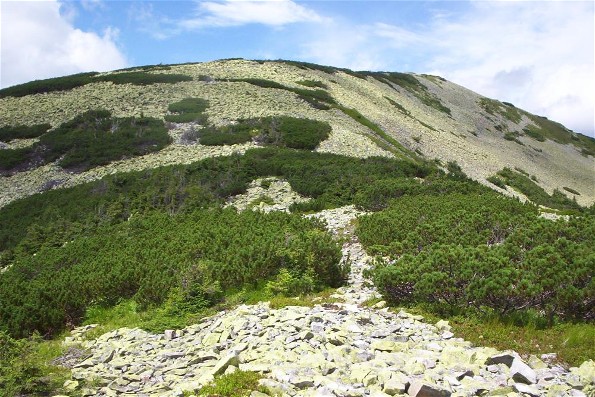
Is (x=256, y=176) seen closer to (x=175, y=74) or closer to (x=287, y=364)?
(x=287, y=364)

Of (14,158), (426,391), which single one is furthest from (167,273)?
(14,158)

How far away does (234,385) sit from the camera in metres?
7.57

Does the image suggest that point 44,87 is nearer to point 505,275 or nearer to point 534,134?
point 505,275

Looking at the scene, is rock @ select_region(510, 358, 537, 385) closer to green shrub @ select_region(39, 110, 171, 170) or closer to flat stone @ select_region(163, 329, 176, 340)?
flat stone @ select_region(163, 329, 176, 340)

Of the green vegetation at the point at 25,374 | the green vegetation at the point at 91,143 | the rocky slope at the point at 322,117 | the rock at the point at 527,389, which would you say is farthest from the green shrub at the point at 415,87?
the green vegetation at the point at 25,374

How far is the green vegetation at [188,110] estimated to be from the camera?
44062mm

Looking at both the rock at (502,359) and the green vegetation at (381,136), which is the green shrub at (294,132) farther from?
the rock at (502,359)

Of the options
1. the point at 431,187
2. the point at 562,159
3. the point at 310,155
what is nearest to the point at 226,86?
the point at 310,155

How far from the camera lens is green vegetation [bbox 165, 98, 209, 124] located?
44062 mm

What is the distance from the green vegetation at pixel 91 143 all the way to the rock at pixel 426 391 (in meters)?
34.4

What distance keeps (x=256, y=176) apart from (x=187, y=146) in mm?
9158

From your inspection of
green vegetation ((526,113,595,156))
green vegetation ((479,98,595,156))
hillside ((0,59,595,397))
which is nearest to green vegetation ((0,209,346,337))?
hillside ((0,59,595,397))

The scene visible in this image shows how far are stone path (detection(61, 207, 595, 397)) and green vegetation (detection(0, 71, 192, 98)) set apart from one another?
48.4 meters

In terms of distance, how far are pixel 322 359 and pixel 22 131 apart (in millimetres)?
42819
